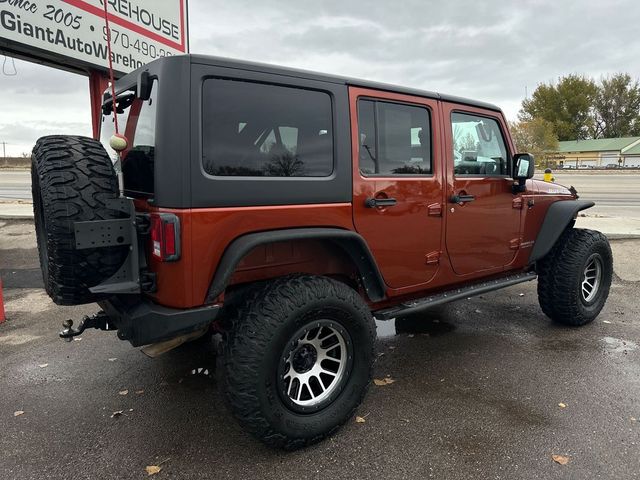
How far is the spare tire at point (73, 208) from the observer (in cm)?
219

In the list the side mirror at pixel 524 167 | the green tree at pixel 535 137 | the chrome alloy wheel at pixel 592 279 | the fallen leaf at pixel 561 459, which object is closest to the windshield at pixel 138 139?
the fallen leaf at pixel 561 459

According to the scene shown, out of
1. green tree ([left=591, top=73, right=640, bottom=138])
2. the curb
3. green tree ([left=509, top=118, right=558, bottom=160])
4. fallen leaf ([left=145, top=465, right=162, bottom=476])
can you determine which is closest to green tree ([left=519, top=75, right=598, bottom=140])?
green tree ([left=591, top=73, right=640, bottom=138])

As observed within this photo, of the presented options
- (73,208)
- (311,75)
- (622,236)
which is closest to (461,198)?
(311,75)

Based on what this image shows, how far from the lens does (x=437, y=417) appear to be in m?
2.88

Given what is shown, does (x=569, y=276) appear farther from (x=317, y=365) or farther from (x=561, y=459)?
(x=317, y=365)

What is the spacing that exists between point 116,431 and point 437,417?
6.39 ft

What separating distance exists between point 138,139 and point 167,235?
27.3 inches

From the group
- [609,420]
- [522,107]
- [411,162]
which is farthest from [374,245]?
[522,107]

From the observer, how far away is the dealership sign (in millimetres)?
5406

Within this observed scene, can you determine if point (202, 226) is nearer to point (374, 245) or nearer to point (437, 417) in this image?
point (374, 245)

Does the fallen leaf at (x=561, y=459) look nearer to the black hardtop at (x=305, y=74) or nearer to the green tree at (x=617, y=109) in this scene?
the black hardtop at (x=305, y=74)

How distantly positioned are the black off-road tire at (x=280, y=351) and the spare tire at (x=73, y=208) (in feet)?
2.43

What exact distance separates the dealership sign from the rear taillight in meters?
4.60

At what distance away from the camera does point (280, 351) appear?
7.97 ft
